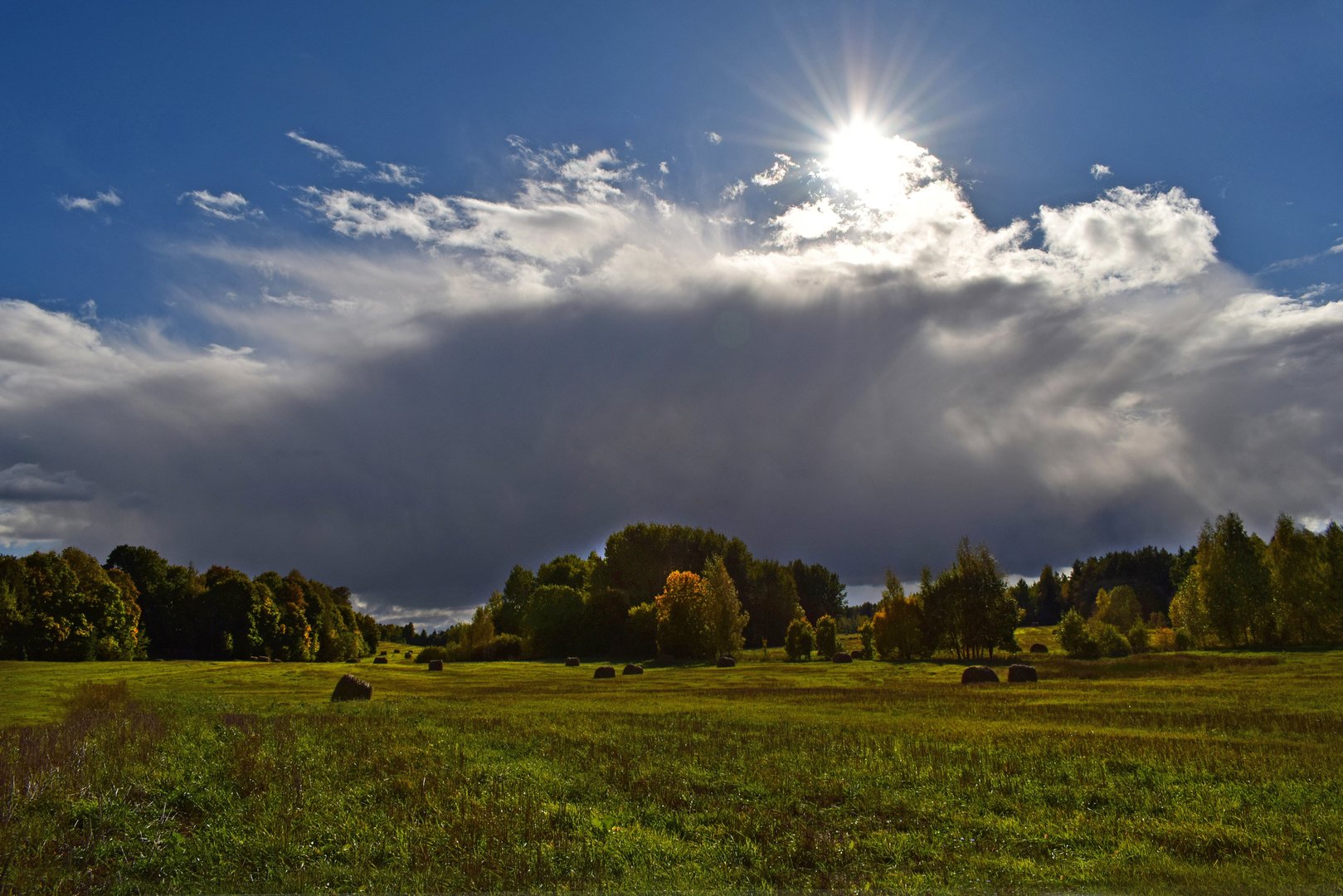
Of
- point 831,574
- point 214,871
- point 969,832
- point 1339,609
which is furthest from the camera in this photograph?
point 831,574

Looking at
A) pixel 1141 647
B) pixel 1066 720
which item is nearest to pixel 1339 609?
pixel 1141 647

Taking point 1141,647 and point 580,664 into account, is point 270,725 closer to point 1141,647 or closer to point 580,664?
point 580,664

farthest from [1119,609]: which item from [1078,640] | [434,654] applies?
[434,654]

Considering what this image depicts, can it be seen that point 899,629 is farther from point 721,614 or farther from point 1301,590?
point 1301,590

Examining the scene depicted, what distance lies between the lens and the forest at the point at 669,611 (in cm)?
8594

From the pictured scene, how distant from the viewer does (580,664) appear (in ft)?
340

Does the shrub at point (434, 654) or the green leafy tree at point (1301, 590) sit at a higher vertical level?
the green leafy tree at point (1301, 590)

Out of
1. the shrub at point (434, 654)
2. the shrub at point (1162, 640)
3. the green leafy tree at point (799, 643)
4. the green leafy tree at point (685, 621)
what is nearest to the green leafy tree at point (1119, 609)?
the shrub at point (1162, 640)

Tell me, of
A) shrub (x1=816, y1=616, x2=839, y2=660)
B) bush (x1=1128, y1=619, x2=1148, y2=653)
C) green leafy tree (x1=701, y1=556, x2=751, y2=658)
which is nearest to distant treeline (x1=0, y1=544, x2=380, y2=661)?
green leafy tree (x1=701, y1=556, x2=751, y2=658)

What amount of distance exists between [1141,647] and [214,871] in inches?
4394

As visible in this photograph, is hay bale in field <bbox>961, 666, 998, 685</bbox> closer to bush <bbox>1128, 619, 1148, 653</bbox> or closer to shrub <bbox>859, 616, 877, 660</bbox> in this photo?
shrub <bbox>859, 616, 877, 660</bbox>

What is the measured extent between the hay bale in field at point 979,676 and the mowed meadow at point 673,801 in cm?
2395

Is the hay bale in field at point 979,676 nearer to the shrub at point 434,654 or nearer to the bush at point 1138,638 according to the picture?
the bush at point 1138,638

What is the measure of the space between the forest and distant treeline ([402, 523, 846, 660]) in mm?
340
